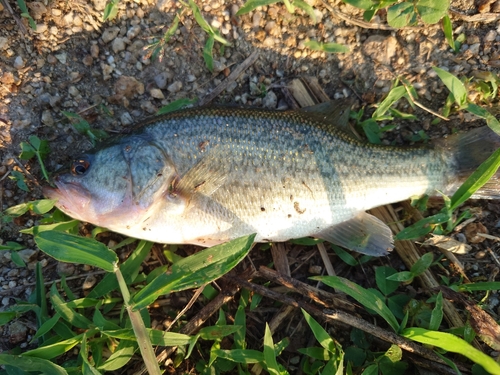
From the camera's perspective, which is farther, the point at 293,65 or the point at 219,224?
the point at 293,65

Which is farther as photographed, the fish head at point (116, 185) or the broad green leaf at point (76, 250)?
the fish head at point (116, 185)

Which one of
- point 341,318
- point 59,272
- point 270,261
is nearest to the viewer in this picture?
point 341,318

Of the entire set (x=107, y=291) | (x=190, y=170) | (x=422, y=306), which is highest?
(x=190, y=170)

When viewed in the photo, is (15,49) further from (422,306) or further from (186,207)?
(422,306)

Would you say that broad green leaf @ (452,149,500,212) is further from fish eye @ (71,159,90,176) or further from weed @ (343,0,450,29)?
fish eye @ (71,159,90,176)

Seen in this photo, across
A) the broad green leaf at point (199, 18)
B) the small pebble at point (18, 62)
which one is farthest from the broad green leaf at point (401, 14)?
the small pebble at point (18, 62)

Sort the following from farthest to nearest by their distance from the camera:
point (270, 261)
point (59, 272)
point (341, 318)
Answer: point (270, 261)
point (59, 272)
point (341, 318)

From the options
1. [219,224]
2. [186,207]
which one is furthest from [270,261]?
[186,207]

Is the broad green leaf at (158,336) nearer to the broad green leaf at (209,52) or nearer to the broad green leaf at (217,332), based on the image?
the broad green leaf at (217,332)
